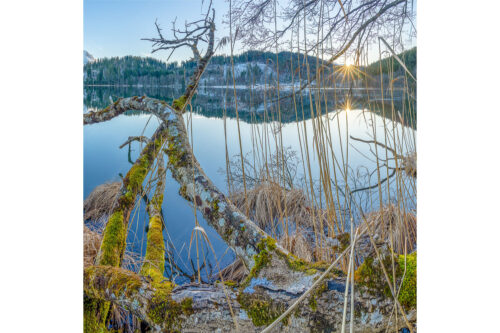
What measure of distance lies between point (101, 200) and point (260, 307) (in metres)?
0.87

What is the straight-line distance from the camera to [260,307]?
3.28ft

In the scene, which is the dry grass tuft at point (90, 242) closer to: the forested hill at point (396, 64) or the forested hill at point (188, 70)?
the forested hill at point (188, 70)

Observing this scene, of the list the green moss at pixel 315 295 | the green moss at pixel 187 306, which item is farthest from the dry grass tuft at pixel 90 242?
the green moss at pixel 315 295

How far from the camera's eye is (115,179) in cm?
151

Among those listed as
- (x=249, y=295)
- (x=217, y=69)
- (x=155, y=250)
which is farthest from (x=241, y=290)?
(x=217, y=69)

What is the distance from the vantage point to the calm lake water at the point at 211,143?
4.05 feet

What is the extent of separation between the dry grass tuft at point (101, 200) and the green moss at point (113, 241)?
0.10 meters

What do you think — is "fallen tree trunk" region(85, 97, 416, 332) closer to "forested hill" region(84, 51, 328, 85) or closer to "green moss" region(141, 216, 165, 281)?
"green moss" region(141, 216, 165, 281)

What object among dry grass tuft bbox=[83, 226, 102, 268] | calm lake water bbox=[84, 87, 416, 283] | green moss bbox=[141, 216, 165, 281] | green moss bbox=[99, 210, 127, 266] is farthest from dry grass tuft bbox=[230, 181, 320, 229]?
dry grass tuft bbox=[83, 226, 102, 268]

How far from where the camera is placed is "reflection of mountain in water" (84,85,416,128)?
121 centimetres
